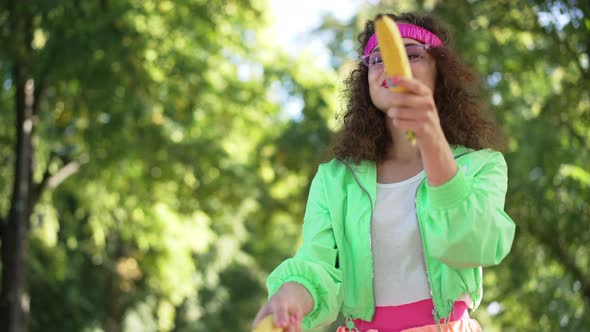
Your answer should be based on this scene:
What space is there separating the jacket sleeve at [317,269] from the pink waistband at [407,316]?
0.40 ft

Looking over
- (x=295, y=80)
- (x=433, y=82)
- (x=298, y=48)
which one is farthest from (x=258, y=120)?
(x=433, y=82)

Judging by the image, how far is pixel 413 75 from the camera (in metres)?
2.46

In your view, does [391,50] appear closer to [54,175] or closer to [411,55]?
[411,55]

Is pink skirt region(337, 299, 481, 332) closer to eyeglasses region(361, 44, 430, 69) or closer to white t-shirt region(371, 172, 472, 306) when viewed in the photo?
white t-shirt region(371, 172, 472, 306)

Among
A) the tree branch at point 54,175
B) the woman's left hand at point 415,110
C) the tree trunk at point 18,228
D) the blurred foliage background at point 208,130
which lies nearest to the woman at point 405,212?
the woman's left hand at point 415,110

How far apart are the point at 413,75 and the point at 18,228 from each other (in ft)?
28.3

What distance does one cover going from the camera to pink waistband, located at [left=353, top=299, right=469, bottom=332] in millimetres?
2361

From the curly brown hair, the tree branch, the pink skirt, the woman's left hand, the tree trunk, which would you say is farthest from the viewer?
the tree branch

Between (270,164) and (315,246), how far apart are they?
13312 mm

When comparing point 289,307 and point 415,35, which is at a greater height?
point 415,35

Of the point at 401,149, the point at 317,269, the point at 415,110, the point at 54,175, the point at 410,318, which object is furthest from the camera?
the point at 54,175

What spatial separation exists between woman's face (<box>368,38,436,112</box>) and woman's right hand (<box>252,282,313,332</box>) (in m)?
0.57

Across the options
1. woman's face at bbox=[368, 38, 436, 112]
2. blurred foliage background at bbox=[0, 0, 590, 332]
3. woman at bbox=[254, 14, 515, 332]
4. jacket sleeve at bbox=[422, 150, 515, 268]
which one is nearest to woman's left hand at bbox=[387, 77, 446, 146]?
woman at bbox=[254, 14, 515, 332]

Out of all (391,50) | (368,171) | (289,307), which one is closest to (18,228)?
Result: (368,171)
